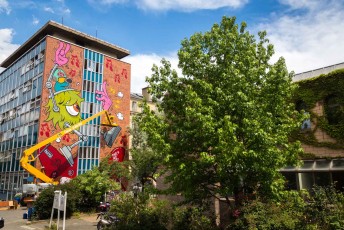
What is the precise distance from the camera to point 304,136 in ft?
63.7

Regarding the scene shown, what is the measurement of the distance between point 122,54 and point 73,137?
18763 mm

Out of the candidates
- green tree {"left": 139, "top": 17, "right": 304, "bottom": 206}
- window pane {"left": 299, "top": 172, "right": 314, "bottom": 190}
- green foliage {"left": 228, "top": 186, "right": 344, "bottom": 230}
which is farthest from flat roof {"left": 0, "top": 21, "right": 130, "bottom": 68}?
green foliage {"left": 228, "top": 186, "right": 344, "bottom": 230}

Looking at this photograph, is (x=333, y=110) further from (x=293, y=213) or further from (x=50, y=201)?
(x=50, y=201)

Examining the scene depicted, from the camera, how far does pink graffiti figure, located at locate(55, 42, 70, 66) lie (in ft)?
140

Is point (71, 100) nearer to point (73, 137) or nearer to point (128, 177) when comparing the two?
point (73, 137)

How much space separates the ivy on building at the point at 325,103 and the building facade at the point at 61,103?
2836 cm

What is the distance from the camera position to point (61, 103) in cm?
4203

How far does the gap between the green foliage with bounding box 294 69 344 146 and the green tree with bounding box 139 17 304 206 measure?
7.38 m

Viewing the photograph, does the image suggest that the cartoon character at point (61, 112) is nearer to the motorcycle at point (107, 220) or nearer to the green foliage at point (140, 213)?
the motorcycle at point (107, 220)

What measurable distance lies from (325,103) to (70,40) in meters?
39.5

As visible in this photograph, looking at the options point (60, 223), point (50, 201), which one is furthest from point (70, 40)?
point (60, 223)

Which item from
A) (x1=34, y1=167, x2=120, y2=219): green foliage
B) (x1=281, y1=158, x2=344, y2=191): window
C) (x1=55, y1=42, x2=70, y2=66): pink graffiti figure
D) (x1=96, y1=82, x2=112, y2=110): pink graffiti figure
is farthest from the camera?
(x1=96, y1=82, x2=112, y2=110): pink graffiti figure

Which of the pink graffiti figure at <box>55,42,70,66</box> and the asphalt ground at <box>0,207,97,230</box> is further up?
the pink graffiti figure at <box>55,42,70,66</box>

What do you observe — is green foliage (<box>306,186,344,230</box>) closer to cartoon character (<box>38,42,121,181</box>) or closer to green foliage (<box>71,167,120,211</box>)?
green foliage (<box>71,167,120,211</box>)
